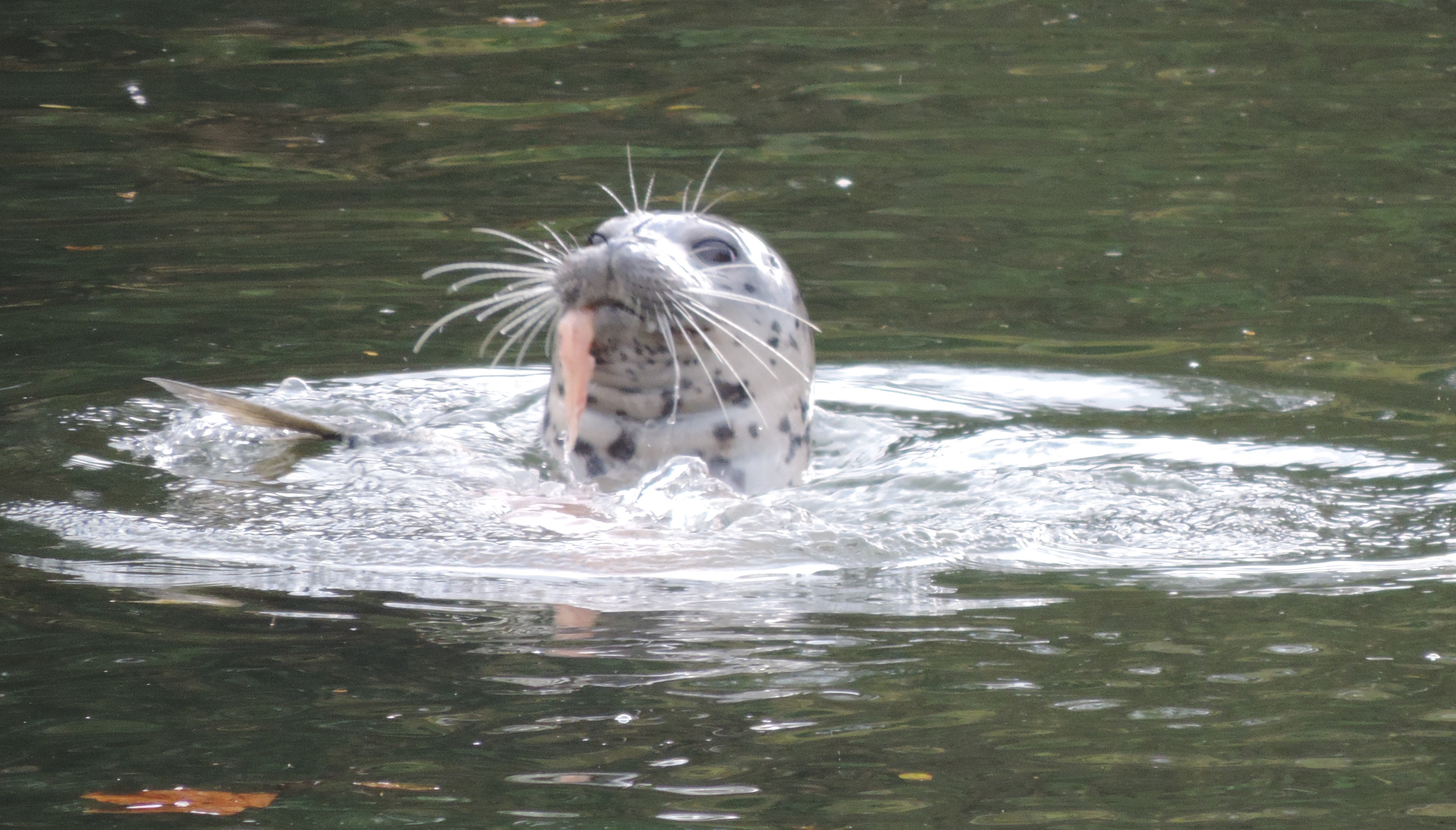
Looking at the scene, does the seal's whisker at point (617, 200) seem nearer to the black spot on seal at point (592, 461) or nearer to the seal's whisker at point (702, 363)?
the seal's whisker at point (702, 363)

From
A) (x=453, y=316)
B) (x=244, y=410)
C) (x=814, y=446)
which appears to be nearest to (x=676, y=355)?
(x=453, y=316)

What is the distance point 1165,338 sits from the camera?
23.1ft

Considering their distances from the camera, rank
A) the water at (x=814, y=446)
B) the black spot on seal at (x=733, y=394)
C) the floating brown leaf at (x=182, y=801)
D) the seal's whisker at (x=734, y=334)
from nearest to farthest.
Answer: the floating brown leaf at (x=182, y=801) → the water at (x=814, y=446) → the seal's whisker at (x=734, y=334) → the black spot on seal at (x=733, y=394)

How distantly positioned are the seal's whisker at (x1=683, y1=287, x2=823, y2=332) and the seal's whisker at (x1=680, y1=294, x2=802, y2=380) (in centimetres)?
3

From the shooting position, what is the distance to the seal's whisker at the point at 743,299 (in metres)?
4.98

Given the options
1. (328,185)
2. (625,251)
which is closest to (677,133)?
(328,185)

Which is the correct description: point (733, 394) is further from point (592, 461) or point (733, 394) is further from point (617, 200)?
point (617, 200)

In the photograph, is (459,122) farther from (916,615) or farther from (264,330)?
(916,615)

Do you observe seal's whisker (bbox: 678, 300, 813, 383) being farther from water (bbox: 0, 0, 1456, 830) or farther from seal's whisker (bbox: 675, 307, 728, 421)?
water (bbox: 0, 0, 1456, 830)

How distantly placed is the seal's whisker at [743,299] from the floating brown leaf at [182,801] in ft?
6.69

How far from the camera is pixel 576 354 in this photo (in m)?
4.96

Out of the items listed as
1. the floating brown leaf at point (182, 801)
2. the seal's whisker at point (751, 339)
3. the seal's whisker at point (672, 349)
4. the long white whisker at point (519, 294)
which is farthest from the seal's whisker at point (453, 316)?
the floating brown leaf at point (182, 801)

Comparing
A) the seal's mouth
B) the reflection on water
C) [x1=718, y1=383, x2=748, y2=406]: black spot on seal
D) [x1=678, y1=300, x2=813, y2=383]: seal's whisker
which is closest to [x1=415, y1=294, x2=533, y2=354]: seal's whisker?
the seal's mouth

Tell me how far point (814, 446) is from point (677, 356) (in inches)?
32.7
